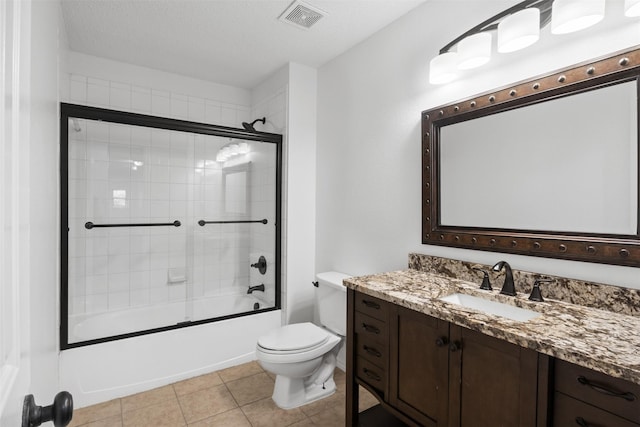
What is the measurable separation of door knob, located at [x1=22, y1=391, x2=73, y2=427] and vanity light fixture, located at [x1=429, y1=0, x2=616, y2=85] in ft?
5.96

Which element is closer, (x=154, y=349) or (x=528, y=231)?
(x=528, y=231)

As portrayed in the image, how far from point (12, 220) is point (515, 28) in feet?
5.74

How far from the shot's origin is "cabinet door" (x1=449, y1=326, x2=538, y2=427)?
101 cm

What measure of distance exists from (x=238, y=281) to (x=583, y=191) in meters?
2.61

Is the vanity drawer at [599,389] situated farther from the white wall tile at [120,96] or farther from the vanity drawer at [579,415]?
the white wall tile at [120,96]

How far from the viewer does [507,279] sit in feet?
4.78

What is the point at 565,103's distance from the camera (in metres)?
1.35

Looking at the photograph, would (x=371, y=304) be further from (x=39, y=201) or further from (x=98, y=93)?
(x=98, y=93)

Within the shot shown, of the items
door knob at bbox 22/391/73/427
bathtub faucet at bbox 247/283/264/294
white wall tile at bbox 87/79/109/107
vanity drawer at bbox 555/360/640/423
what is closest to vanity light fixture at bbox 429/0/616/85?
vanity drawer at bbox 555/360/640/423

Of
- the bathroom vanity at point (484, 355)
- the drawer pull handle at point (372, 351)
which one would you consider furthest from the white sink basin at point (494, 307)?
the drawer pull handle at point (372, 351)

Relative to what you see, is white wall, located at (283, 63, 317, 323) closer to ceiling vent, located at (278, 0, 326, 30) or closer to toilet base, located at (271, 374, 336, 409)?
ceiling vent, located at (278, 0, 326, 30)

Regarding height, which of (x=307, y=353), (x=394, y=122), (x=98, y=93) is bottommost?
(x=307, y=353)

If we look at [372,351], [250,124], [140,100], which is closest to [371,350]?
[372,351]

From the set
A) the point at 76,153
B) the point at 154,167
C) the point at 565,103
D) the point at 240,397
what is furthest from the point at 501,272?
the point at 76,153
